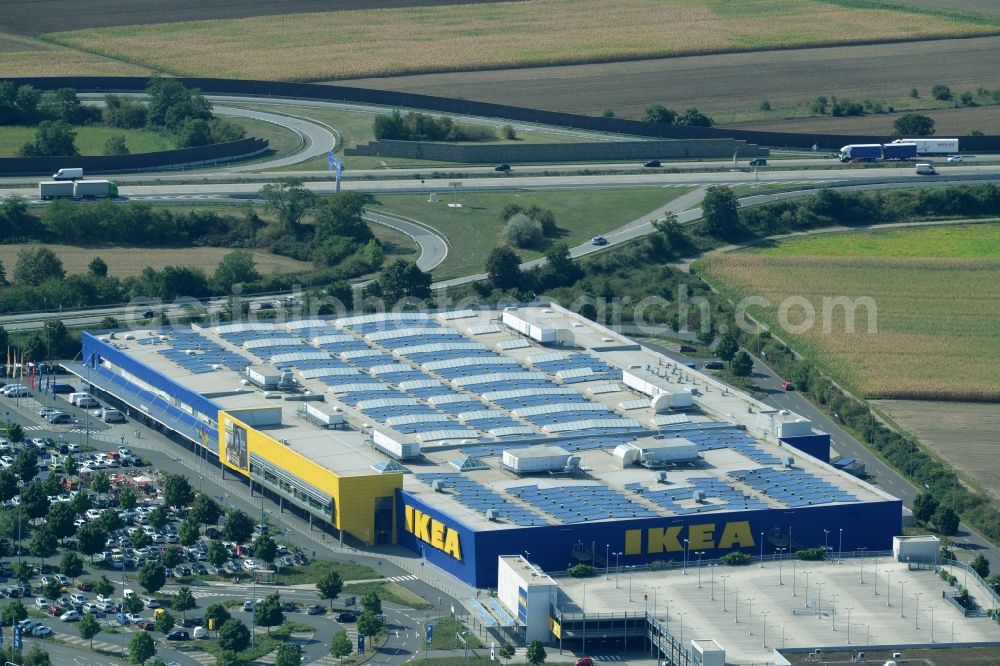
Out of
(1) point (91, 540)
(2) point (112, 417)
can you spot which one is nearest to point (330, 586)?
(1) point (91, 540)

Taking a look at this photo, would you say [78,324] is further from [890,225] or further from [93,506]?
[890,225]

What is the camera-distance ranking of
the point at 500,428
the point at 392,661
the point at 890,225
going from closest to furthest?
the point at 392,661 < the point at 500,428 < the point at 890,225

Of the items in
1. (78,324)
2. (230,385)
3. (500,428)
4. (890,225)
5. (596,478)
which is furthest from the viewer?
(890,225)

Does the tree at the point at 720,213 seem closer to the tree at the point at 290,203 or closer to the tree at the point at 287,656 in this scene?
the tree at the point at 290,203

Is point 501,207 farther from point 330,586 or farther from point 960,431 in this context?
point 330,586

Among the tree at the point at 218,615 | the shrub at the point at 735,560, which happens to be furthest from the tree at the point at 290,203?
the tree at the point at 218,615

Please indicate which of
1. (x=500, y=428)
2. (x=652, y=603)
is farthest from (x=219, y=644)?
(x=500, y=428)

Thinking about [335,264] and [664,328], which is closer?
[664,328]
